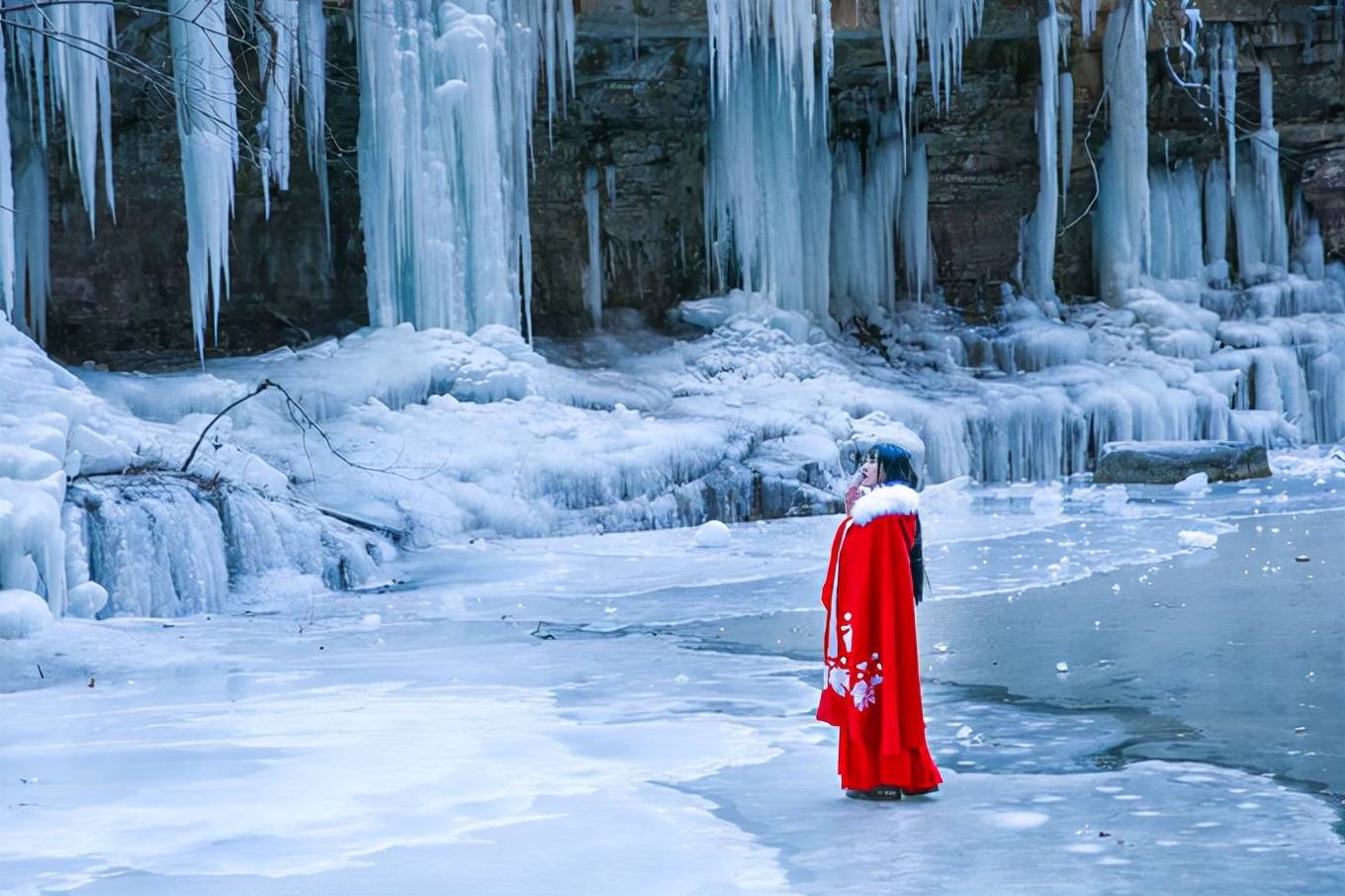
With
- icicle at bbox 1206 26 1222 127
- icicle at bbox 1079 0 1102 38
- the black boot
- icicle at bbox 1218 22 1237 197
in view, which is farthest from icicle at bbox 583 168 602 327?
the black boot

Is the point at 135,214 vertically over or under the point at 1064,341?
over

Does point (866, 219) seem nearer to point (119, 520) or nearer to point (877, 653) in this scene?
point (119, 520)

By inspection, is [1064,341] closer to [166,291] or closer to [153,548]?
[166,291]

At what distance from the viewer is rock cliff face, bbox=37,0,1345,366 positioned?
59.6 ft

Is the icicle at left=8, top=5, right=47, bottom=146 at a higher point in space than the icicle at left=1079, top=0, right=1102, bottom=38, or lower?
lower

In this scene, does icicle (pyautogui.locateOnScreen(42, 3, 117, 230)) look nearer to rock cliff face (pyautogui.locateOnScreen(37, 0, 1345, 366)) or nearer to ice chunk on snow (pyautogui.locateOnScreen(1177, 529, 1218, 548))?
rock cliff face (pyautogui.locateOnScreen(37, 0, 1345, 366))

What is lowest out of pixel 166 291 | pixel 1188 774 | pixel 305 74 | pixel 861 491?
pixel 1188 774

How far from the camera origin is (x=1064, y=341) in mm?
19844

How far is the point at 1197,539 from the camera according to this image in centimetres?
1151

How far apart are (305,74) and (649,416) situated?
A: 16.0ft

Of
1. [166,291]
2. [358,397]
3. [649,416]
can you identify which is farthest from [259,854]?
[166,291]

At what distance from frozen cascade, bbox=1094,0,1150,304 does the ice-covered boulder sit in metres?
4.43

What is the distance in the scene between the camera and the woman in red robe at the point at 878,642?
4715 millimetres

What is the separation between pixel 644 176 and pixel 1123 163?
6.31 m
